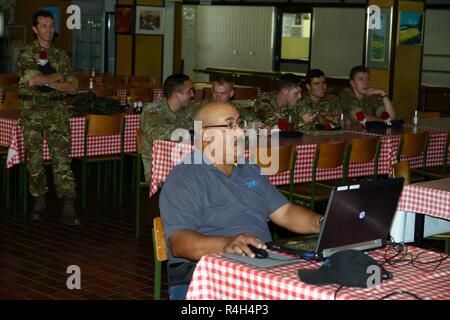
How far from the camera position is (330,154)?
6656 millimetres

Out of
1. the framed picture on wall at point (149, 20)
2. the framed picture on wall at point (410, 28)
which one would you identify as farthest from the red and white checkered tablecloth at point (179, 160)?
the framed picture on wall at point (149, 20)

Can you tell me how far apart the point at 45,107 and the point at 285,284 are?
4.48 metres

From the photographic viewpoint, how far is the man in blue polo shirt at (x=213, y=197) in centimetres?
346

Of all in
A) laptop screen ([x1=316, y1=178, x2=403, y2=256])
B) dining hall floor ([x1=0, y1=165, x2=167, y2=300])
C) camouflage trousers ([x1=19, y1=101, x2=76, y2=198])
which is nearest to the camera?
laptop screen ([x1=316, y1=178, x2=403, y2=256])

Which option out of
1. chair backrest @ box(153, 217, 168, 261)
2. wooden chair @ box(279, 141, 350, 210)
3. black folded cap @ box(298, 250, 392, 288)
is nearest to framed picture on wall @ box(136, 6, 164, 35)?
wooden chair @ box(279, 141, 350, 210)

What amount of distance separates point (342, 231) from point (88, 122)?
15.8 feet

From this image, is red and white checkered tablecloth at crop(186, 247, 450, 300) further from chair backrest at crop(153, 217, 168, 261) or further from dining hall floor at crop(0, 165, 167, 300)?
dining hall floor at crop(0, 165, 167, 300)

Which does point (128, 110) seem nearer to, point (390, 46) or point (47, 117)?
point (47, 117)

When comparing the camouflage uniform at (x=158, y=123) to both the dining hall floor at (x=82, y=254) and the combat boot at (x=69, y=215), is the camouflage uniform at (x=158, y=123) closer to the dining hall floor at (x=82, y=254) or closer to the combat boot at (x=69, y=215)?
the dining hall floor at (x=82, y=254)

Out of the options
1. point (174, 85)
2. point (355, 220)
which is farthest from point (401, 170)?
point (355, 220)

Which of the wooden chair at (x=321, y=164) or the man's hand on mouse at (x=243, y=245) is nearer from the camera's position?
the man's hand on mouse at (x=243, y=245)

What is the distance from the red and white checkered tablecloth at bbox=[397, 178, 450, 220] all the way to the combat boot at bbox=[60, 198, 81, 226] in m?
2.98

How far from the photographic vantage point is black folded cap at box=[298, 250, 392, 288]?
2885 mm

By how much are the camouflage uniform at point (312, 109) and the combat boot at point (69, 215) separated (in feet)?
6.68
